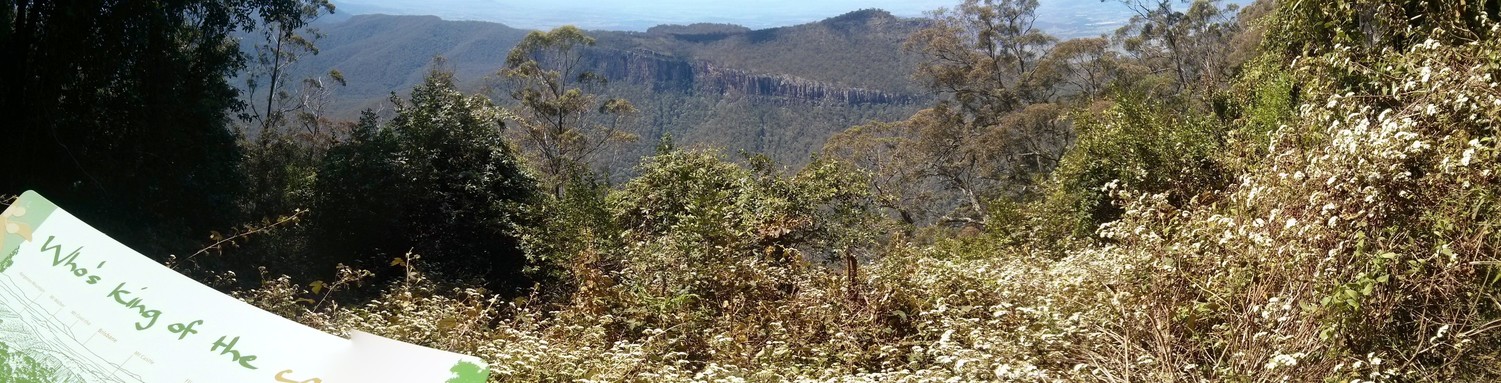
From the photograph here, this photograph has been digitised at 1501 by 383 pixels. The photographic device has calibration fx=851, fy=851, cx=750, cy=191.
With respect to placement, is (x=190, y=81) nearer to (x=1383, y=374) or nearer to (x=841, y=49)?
(x=1383, y=374)

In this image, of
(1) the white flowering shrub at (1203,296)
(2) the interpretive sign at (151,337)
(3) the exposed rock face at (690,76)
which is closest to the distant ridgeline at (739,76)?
(3) the exposed rock face at (690,76)

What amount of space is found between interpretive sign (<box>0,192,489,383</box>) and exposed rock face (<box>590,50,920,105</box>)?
5763 cm

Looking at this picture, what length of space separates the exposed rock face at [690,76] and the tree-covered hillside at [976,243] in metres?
45.7

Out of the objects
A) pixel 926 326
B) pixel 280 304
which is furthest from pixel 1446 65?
pixel 280 304

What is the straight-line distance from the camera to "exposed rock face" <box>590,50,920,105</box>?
197 feet

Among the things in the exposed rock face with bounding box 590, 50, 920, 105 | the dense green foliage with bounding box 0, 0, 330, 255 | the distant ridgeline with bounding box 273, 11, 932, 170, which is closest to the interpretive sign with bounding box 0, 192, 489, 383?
the dense green foliage with bounding box 0, 0, 330, 255

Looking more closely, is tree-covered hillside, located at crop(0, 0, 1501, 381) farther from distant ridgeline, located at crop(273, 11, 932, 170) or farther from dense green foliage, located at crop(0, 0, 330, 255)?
distant ridgeline, located at crop(273, 11, 932, 170)

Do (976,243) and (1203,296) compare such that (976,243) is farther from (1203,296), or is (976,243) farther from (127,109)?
(127,109)

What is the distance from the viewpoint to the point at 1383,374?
3.14 metres

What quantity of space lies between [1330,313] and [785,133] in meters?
51.9

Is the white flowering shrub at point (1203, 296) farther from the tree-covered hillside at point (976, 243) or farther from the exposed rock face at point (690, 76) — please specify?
the exposed rock face at point (690, 76)

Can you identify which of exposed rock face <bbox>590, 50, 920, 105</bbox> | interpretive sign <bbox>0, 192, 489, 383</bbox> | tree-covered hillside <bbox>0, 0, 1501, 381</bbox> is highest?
interpretive sign <bbox>0, 192, 489, 383</bbox>

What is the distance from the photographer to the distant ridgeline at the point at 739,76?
54.8 meters

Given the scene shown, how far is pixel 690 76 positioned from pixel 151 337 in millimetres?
62591
